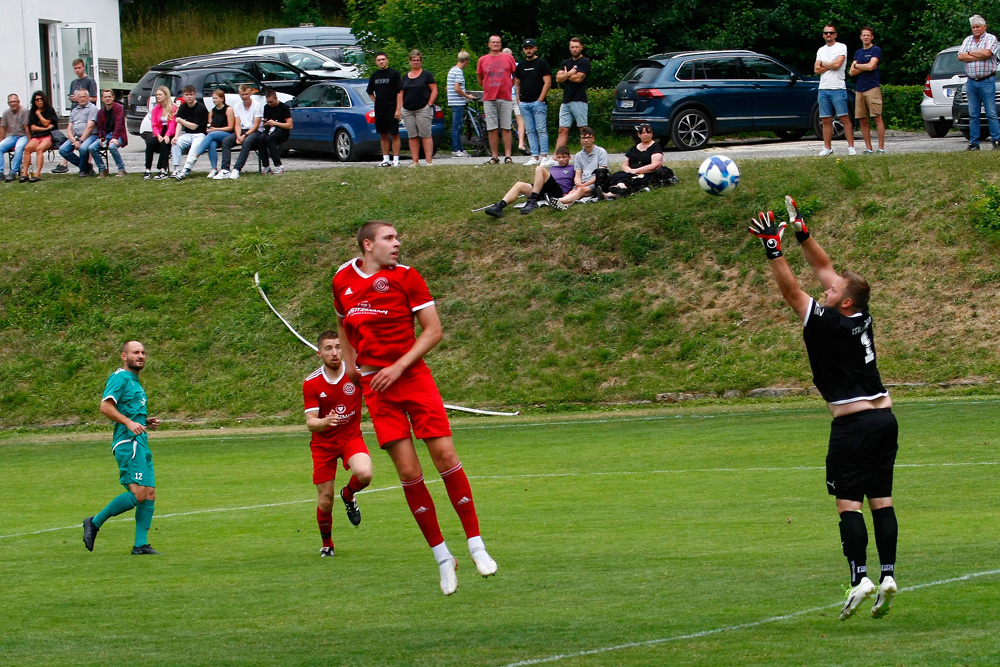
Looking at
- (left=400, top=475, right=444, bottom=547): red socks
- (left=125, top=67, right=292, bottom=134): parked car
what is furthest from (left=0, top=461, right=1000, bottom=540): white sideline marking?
(left=125, top=67, right=292, bottom=134): parked car

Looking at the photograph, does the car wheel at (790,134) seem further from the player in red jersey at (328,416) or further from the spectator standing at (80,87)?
the player in red jersey at (328,416)

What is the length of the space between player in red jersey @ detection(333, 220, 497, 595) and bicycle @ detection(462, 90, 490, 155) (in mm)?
21981

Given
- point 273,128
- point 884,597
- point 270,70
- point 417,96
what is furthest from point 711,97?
point 884,597

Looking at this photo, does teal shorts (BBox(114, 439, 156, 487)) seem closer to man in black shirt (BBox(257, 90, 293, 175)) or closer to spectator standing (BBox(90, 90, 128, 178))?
man in black shirt (BBox(257, 90, 293, 175))

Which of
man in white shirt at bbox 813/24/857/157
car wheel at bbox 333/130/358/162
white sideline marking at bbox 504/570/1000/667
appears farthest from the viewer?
car wheel at bbox 333/130/358/162

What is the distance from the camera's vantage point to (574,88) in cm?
2381

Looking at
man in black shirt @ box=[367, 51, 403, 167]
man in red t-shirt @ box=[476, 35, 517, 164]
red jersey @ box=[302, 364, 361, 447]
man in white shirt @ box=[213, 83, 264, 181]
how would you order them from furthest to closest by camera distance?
man in white shirt @ box=[213, 83, 264, 181] < man in black shirt @ box=[367, 51, 403, 167] < man in red t-shirt @ box=[476, 35, 517, 164] < red jersey @ box=[302, 364, 361, 447]

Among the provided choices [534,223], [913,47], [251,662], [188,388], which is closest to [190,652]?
[251,662]

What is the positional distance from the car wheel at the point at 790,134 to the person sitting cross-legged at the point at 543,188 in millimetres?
9892

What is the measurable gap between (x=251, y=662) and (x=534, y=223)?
1675cm

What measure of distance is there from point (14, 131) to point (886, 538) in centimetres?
2522

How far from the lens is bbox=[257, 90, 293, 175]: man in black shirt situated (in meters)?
26.5

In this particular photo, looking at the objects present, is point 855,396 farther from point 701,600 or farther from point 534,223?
point 534,223

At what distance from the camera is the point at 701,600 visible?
816cm
